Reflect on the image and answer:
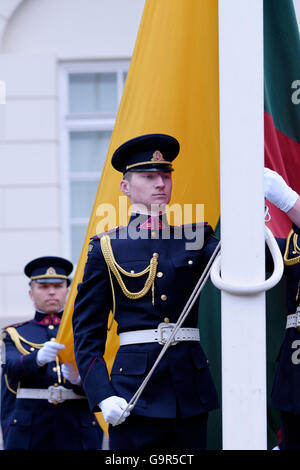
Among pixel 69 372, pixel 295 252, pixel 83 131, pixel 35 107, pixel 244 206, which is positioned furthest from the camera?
pixel 83 131

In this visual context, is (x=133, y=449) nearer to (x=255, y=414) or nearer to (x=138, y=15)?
Result: (x=255, y=414)

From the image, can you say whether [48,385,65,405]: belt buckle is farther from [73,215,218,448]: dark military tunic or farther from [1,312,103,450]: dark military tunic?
[73,215,218,448]: dark military tunic

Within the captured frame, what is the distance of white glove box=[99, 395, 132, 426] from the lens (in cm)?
277

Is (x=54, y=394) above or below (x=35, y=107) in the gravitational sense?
below

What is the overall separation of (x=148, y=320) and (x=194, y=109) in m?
1.04

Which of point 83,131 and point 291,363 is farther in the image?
point 83,131

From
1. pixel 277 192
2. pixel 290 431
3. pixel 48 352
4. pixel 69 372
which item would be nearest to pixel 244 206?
pixel 277 192

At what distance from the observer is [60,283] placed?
4852mm

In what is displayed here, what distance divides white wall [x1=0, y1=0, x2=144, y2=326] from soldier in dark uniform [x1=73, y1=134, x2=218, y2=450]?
374 cm

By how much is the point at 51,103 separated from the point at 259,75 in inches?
193

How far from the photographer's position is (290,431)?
295 centimetres

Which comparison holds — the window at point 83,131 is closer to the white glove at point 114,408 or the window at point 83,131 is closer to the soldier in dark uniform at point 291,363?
the soldier in dark uniform at point 291,363

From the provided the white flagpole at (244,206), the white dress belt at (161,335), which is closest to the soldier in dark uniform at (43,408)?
the white dress belt at (161,335)

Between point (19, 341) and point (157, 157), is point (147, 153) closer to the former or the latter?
point (157, 157)
